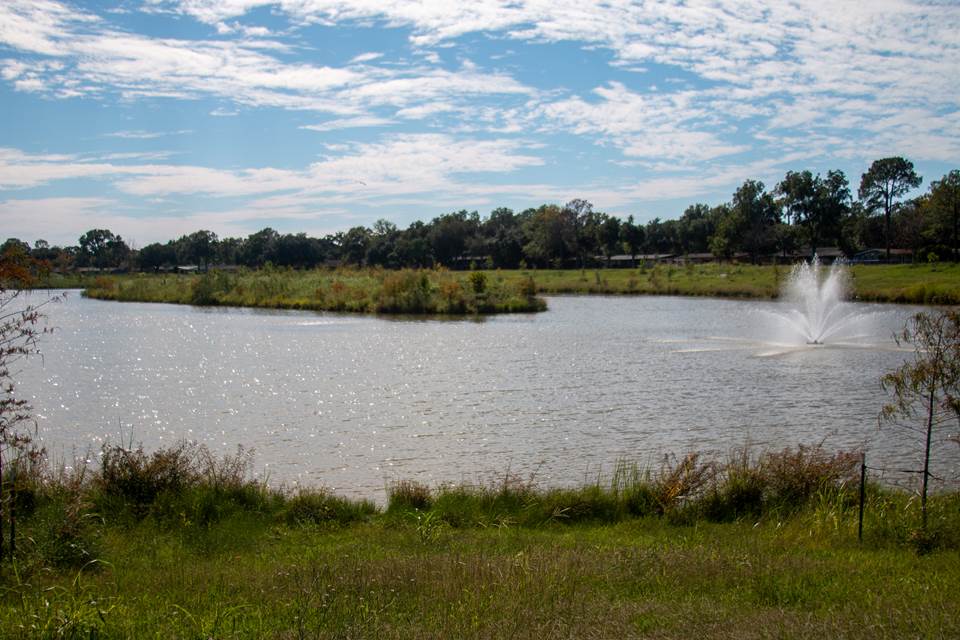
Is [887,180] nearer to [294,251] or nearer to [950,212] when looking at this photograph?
[950,212]

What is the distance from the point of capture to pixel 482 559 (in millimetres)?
8664

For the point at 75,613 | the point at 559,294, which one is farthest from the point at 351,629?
the point at 559,294

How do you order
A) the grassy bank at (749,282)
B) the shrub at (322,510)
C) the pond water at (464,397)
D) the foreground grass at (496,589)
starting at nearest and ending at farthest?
1. the foreground grass at (496,589)
2. the shrub at (322,510)
3. the pond water at (464,397)
4. the grassy bank at (749,282)

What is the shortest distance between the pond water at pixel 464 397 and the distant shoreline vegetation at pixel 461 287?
1673cm

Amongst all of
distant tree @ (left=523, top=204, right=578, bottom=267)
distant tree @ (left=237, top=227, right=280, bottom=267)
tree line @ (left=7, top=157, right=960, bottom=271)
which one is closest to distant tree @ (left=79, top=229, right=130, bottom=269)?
tree line @ (left=7, top=157, right=960, bottom=271)

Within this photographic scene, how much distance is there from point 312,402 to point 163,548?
1452 cm

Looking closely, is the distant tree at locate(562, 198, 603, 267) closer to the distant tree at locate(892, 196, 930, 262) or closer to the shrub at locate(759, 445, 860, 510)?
the distant tree at locate(892, 196, 930, 262)

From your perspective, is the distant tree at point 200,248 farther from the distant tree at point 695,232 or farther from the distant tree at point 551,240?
the distant tree at point 695,232

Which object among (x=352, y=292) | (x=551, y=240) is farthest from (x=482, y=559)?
(x=551, y=240)

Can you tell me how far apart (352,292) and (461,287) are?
1009 cm

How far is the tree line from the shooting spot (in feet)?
408

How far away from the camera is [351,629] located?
20.1ft

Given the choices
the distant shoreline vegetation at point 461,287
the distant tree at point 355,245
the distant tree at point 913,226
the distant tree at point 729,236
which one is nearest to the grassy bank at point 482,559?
the distant shoreline vegetation at point 461,287

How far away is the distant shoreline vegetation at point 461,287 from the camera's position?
64812 mm
